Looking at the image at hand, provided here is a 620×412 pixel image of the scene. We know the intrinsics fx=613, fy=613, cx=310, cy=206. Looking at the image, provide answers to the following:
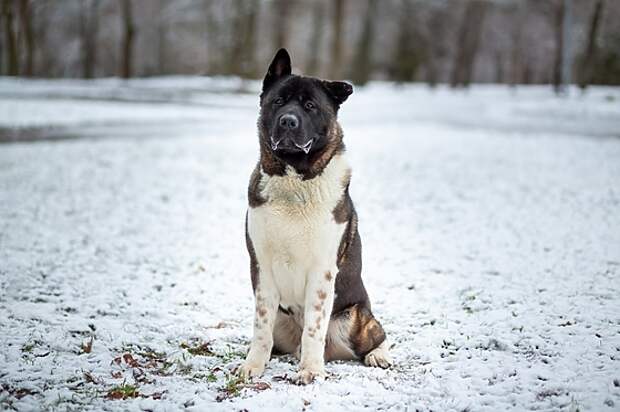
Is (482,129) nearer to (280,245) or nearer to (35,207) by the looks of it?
(35,207)

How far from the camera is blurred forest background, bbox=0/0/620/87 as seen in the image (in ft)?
113

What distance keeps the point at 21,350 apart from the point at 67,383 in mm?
753

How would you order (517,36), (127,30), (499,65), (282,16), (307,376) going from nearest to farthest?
(307,376)
(282,16)
(127,30)
(517,36)
(499,65)

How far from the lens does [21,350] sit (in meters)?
4.55

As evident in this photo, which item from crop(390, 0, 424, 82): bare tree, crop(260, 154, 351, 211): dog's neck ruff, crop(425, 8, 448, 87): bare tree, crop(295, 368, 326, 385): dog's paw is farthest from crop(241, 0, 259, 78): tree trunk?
crop(295, 368, 326, 385): dog's paw

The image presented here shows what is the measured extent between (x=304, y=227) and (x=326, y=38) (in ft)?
168

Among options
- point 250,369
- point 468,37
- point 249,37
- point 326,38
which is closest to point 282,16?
point 249,37

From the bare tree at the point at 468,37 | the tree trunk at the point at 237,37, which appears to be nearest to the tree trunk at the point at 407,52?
the bare tree at the point at 468,37

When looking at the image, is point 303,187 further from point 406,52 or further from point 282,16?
point 406,52

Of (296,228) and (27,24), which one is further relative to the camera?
(27,24)

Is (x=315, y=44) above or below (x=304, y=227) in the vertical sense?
above

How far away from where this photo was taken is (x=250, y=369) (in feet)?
14.2

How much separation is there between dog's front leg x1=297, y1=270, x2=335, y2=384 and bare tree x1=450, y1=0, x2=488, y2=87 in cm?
3385

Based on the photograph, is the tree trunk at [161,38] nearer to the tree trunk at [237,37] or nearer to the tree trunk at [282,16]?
the tree trunk at [237,37]
